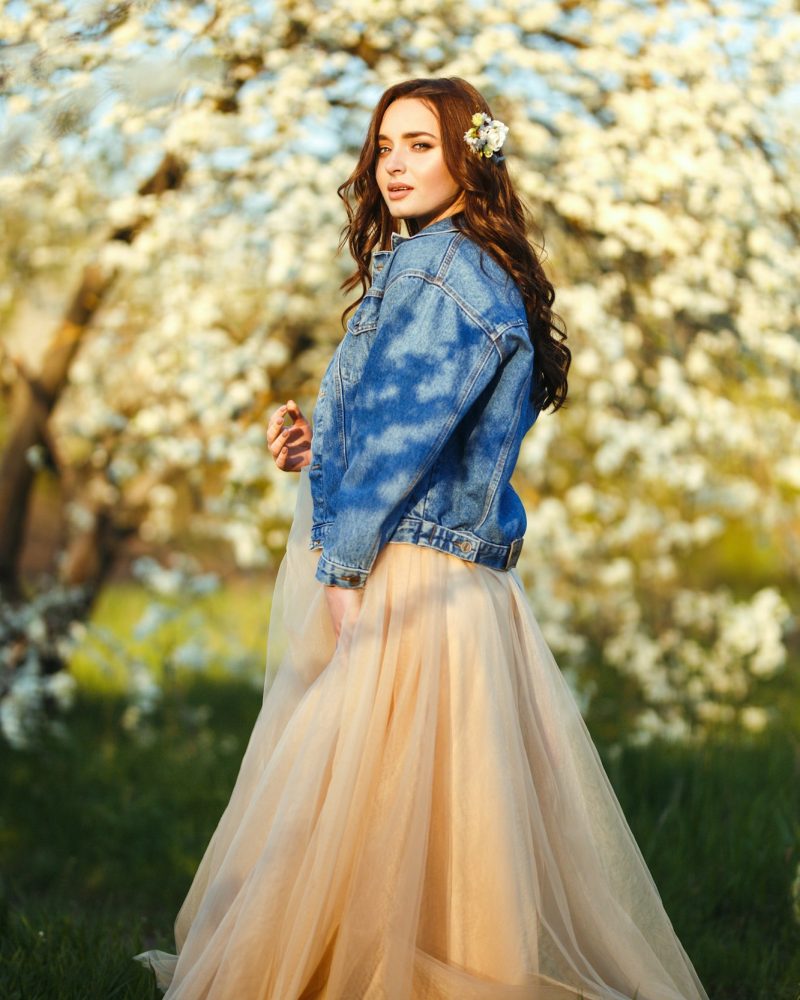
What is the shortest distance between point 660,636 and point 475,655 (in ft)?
13.7

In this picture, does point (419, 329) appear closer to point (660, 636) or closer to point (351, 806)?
point (351, 806)

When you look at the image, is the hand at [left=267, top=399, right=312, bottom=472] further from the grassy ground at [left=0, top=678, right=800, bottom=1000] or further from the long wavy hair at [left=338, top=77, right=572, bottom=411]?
the grassy ground at [left=0, top=678, right=800, bottom=1000]

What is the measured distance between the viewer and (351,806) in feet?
6.98

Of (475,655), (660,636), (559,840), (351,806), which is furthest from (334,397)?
(660,636)

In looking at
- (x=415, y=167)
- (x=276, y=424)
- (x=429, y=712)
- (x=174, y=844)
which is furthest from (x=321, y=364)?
(x=429, y=712)

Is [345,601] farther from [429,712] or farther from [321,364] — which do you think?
[321,364]

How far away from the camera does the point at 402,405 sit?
6.92 ft

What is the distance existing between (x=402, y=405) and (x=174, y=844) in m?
2.48

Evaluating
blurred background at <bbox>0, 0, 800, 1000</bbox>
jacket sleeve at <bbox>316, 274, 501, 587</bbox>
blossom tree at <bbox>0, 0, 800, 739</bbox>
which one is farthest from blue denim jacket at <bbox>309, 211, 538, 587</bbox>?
blossom tree at <bbox>0, 0, 800, 739</bbox>

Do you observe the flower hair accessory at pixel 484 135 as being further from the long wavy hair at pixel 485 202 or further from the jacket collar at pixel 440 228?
the jacket collar at pixel 440 228

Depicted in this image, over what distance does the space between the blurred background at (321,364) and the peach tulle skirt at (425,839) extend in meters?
0.92

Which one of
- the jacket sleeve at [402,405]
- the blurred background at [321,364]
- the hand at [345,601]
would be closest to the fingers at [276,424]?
the jacket sleeve at [402,405]

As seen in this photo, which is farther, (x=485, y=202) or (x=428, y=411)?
(x=485, y=202)

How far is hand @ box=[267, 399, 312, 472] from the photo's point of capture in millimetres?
2438
